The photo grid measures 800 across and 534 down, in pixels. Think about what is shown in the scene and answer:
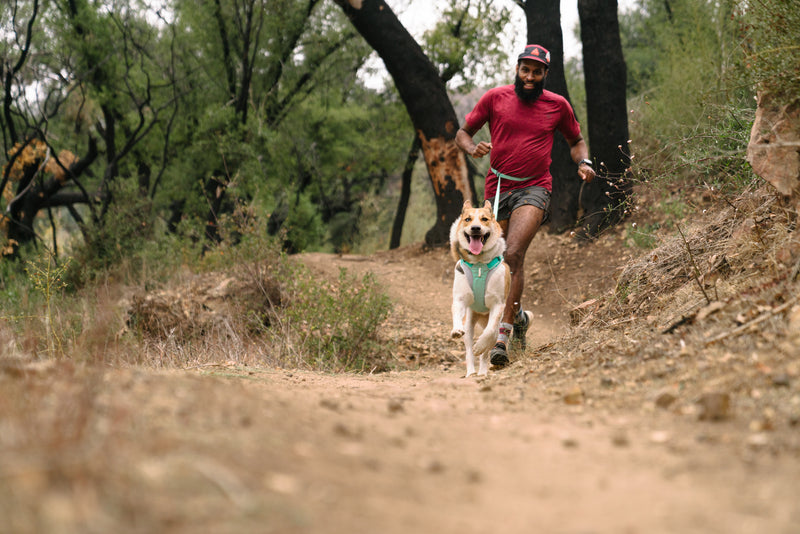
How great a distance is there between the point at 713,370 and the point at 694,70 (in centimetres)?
1046

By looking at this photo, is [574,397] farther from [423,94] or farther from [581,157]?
→ [423,94]

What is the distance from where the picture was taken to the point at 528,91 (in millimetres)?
6172

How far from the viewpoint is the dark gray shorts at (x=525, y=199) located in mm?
6117

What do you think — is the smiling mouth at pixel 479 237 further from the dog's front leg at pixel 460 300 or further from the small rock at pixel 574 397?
the small rock at pixel 574 397

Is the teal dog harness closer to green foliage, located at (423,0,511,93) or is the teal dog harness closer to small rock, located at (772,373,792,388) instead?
small rock, located at (772,373,792,388)

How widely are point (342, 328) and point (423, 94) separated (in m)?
6.30

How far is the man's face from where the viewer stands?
6.10 metres

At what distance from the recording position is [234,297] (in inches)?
342

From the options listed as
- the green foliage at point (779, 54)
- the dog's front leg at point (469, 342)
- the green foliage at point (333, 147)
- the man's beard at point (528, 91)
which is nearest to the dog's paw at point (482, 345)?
the dog's front leg at point (469, 342)

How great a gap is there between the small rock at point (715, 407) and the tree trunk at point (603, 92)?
8.16m

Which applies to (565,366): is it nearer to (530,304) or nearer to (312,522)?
(312,522)

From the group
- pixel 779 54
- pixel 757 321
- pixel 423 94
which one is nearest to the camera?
pixel 757 321

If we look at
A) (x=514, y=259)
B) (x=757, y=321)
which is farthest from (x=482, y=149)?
(x=757, y=321)

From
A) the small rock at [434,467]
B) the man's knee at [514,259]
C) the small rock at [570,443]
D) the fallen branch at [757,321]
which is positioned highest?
the man's knee at [514,259]
